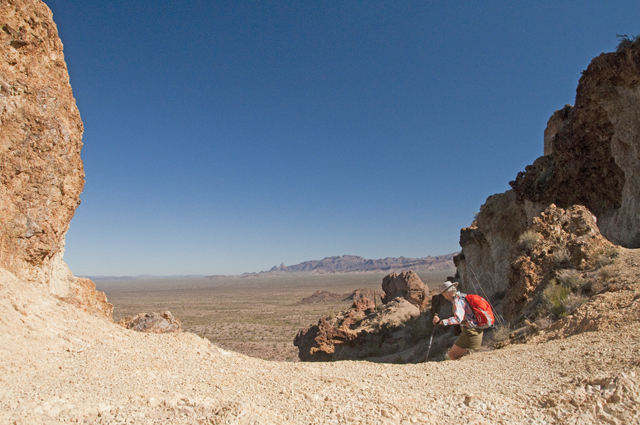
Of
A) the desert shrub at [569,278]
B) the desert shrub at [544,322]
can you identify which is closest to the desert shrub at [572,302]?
the desert shrub at [544,322]

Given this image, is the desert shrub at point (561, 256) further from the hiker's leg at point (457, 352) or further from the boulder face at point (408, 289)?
the boulder face at point (408, 289)

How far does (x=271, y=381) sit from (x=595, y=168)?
553 inches

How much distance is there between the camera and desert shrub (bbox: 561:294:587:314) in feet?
23.4

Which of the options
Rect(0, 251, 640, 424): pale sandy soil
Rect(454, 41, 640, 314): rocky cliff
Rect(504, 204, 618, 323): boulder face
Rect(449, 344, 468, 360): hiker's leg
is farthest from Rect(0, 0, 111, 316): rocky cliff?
Rect(454, 41, 640, 314): rocky cliff

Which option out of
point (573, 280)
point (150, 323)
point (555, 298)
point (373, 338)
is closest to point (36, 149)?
point (150, 323)

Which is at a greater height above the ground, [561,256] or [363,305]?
[561,256]

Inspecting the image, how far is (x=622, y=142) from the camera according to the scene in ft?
39.5

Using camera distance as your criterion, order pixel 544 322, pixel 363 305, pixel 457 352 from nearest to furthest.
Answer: pixel 457 352
pixel 544 322
pixel 363 305

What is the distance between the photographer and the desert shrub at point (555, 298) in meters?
7.45

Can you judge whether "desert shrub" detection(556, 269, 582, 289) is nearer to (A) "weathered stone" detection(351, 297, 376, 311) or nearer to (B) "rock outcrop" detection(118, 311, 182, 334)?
(B) "rock outcrop" detection(118, 311, 182, 334)

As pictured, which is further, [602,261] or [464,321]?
[602,261]

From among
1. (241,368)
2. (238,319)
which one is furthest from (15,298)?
(238,319)

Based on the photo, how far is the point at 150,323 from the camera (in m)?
8.56

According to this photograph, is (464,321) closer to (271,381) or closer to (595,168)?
(271,381)
